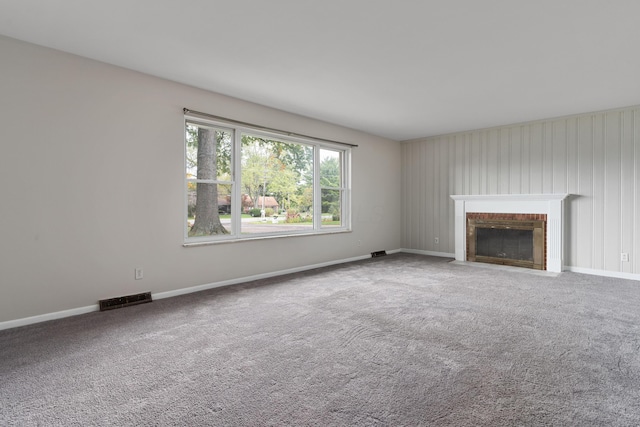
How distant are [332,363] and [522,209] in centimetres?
480

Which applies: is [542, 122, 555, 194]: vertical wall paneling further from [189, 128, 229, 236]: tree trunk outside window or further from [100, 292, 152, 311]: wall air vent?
[100, 292, 152, 311]: wall air vent

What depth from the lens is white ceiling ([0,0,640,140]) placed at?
2311mm

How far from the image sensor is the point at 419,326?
279 cm

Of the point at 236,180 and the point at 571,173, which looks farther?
the point at 571,173

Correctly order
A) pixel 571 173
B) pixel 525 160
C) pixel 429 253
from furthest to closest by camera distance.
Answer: pixel 429 253 → pixel 525 160 → pixel 571 173

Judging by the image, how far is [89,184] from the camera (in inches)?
122

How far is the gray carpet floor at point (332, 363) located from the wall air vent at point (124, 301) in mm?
122

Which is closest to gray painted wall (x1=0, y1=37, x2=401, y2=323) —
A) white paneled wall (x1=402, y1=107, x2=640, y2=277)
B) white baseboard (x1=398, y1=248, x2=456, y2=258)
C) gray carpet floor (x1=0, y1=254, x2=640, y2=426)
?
gray carpet floor (x1=0, y1=254, x2=640, y2=426)

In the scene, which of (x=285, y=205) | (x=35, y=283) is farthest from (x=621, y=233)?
(x=35, y=283)

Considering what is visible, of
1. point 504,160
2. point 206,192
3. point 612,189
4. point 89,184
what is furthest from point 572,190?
point 89,184

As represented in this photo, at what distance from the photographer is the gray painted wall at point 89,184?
274 centimetres

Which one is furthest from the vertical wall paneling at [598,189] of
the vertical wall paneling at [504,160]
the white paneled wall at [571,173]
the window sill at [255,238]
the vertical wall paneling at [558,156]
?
the window sill at [255,238]

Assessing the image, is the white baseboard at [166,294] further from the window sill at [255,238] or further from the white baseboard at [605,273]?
the white baseboard at [605,273]

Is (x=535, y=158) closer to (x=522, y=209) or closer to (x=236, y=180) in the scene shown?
(x=522, y=209)
